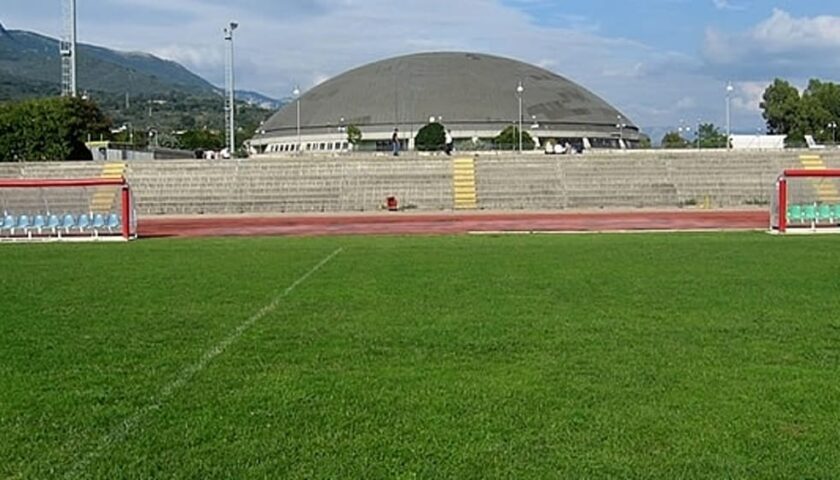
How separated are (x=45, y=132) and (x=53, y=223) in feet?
170

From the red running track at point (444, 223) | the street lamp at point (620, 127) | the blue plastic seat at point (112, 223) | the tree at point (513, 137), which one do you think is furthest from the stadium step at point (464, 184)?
the street lamp at point (620, 127)

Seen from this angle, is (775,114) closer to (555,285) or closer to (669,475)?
(555,285)

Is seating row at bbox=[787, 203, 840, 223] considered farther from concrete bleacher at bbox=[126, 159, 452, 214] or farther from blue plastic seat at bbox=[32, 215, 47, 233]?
blue plastic seat at bbox=[32, 215, 47, 233]

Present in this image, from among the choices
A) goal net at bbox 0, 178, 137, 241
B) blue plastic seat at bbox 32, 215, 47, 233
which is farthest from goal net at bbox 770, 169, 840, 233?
blue plastic seat at bbox 32, 215, 47, 233

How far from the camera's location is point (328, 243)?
2606 centimetres

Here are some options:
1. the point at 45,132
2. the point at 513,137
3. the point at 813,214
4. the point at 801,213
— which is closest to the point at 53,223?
the point at 801,213

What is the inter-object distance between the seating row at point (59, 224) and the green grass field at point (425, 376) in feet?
47.1

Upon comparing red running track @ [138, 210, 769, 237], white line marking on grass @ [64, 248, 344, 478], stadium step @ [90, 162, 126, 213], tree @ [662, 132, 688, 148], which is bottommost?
white line marking on grass @ [64, 248, 344, 478]

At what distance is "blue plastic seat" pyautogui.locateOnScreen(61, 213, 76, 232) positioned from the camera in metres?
30.7

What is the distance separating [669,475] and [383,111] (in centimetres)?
10629

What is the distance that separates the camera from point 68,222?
101 feet

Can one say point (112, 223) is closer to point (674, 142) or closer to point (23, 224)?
point (23, 224)

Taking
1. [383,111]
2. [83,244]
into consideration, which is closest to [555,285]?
[83,244]

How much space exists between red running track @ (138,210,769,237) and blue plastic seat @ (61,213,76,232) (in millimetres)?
2331
